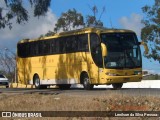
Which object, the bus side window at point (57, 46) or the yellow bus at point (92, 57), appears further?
the bus side window at point (57, 46)

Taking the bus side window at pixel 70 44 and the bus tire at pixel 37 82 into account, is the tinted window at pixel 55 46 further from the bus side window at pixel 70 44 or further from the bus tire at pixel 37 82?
the bus tire at pixel 37 82

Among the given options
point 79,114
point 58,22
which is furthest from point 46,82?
point 58,22

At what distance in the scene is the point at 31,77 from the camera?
35531 mm

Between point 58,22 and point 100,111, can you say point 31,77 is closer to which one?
point 100,111

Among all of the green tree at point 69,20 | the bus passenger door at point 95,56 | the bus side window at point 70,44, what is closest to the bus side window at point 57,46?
the bus side window at point 70,44

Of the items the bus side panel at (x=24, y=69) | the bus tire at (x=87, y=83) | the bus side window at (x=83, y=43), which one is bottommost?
the bus tire at (x=87, y=83)

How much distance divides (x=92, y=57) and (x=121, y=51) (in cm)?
175

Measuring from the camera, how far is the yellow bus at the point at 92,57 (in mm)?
27531

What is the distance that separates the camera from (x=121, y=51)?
27.7 meters

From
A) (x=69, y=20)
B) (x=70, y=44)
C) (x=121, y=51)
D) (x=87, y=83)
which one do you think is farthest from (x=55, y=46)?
(x=69, y=20)

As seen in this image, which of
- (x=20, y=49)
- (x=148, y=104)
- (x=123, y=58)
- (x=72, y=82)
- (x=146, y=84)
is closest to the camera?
(x=148, y=104)

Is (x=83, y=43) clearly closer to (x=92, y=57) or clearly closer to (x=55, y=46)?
(x=92, y=57)

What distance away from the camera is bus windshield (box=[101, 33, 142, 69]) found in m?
27.5

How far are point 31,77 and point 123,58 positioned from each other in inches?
398
